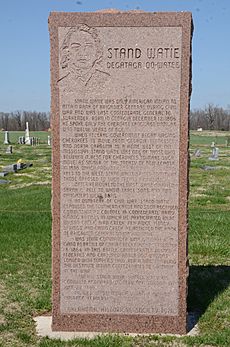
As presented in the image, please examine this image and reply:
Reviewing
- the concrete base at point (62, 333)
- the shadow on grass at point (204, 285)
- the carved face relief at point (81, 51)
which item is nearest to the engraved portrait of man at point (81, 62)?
the carved face relief at point (81, 51)

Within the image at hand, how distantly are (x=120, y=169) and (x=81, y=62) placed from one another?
1.01 meters

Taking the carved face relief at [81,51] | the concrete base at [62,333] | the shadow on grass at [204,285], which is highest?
the carved face relief at [81,51]

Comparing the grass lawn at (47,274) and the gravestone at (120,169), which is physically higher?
the gravestone at (120,169)

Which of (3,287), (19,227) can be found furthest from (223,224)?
(3,287)

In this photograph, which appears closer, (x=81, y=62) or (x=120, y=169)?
(x=81, y=62)

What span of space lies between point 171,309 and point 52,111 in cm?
212

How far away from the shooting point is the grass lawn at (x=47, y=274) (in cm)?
461

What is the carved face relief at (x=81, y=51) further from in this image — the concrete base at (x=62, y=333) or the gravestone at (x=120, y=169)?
the concrete base at (x=62, y=333)

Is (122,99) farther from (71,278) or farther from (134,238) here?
(71,278)

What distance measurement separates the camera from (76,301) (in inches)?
192

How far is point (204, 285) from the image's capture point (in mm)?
6098

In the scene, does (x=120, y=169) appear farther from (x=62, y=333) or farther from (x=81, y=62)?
(x=62, y=333)

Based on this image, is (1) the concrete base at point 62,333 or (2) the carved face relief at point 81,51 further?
(1) the concrete base at point 62,333

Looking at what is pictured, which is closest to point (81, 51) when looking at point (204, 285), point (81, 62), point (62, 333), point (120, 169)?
point (81, 62)
